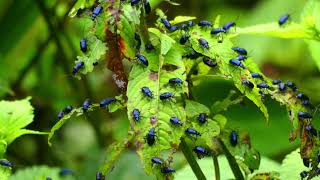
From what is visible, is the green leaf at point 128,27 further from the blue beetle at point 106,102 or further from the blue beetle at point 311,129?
the blue beetle at point 311,129

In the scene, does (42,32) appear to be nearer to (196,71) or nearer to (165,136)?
(196,71)

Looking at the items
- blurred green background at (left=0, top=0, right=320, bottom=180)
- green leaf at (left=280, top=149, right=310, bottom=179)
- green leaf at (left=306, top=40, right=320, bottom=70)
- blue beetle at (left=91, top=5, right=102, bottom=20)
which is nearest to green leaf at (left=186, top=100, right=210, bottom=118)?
blue beetle at (left=91, top=5, right=102, bottom=20)

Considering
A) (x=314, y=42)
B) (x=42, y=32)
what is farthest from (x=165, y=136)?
(x=42, y=32)

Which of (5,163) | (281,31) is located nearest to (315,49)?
(281,31)

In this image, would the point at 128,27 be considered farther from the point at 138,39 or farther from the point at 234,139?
the point at 234,139

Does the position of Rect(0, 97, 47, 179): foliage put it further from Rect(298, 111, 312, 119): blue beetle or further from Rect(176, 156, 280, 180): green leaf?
Rect(298, 111, 312, 119): blue beetle

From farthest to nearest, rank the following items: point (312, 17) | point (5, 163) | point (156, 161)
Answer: point (312, 17), point (5, 163), point (156, 161)

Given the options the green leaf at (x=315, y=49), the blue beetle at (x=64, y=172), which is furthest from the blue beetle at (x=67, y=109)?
the green leaf at (x=315, y=49)
